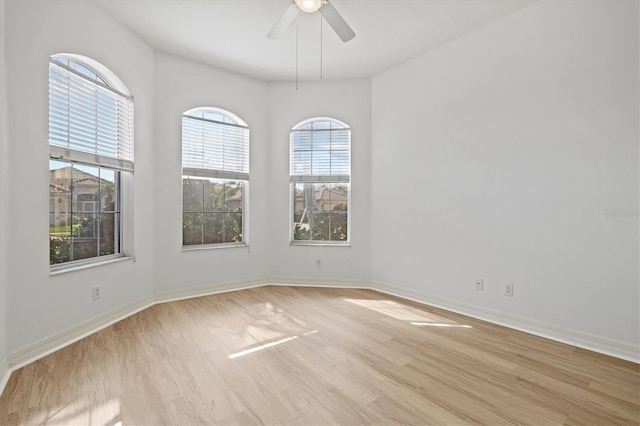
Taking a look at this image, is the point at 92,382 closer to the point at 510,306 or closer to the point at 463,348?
the point at 463,348

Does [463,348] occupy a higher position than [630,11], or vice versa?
[630,11]

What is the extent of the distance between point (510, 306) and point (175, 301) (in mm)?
3729

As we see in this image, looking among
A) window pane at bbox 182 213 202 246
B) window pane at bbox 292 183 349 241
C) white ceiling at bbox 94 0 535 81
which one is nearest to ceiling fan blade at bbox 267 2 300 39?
white ceiling at bbox 94 0 535 81

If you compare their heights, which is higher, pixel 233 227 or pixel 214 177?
pixel 214 177

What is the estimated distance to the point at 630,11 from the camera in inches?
95.8

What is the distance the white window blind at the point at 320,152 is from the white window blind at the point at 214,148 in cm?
73

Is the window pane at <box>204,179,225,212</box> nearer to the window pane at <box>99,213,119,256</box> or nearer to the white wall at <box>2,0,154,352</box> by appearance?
the window pane at <box>99,213,119,256</box>

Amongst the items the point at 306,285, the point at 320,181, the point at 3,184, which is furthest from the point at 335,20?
the point at 306,285

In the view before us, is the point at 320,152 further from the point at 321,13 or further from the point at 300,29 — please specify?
the point at 321,13

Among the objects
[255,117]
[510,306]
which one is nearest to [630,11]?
[510,306]

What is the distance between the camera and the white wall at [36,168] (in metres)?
2.31

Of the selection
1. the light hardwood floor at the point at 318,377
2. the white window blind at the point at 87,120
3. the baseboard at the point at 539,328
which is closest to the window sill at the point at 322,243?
the baseboard at the point at 539,328

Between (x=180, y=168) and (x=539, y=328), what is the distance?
4.25 m

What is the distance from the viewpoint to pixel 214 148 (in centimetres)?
431
